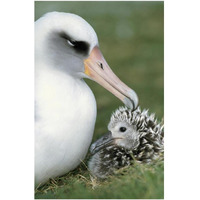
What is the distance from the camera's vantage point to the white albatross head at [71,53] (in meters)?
3.21

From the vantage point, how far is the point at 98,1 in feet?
11.4

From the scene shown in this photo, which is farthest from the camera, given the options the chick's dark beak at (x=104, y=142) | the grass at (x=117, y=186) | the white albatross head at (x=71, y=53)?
the chick's dark beak at (x=104, y=142)

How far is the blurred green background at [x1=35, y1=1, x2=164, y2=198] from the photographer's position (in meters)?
3.09

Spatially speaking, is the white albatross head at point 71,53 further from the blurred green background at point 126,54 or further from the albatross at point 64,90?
the blurred green background at point 126,54

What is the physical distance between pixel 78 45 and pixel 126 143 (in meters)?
0.71

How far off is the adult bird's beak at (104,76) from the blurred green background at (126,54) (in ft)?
1.40

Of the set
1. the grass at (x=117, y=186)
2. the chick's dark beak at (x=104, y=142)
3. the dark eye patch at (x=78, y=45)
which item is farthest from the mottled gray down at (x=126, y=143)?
the dark eye patch at (x=78, y=45)

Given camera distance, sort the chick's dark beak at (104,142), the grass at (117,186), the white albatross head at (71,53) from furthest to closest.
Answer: the chick's dark beak at (104,142)
the white albatross head at (71,53)
the grass at (117,186)

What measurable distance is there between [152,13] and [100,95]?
49.2 inches

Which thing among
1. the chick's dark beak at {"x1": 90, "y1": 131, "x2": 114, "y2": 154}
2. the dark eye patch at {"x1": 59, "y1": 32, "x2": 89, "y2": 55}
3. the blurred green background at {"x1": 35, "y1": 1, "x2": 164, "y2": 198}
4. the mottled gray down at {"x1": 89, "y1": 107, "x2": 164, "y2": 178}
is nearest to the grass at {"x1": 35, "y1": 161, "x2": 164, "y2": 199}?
the blurred green background at {"x1": 35, "y1": 1, "x2": 164, "y2": 198}

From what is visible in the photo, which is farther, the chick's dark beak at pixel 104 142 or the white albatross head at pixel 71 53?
the chick's dark beak at pixel 104 142
